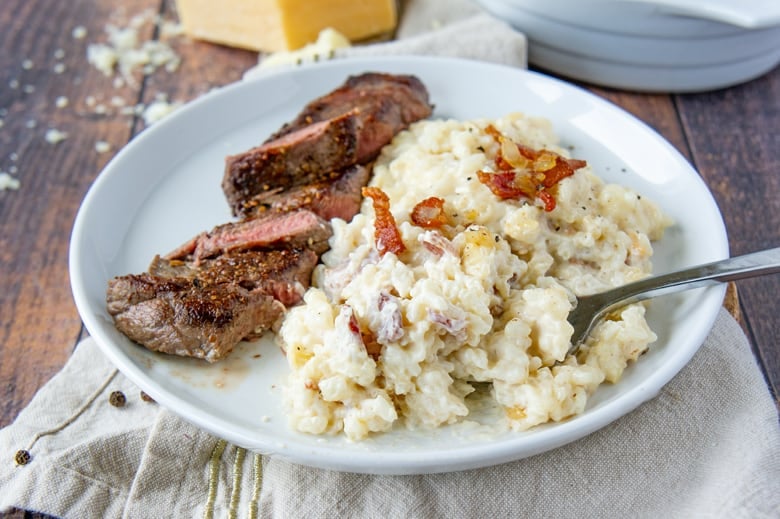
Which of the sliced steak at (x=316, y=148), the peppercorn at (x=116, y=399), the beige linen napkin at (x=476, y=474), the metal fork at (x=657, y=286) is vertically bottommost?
the peppercorn at (x=116, y=399)

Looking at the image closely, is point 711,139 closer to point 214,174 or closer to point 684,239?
point 684,239

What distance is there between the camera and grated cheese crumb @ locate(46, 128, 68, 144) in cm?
488

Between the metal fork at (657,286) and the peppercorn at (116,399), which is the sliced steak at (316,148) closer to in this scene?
the peppercorn at (116,399)

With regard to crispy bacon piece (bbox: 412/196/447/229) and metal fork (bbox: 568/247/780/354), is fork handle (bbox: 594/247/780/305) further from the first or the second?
crispy bacon piece (bbox: 412/196/447/229)

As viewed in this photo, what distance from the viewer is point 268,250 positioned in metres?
3.38

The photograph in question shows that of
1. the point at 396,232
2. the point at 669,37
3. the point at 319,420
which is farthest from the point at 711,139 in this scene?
the point at 319,420

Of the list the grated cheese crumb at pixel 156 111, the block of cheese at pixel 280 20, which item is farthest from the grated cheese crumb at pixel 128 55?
the grated cheese crumb at pixel 156 111

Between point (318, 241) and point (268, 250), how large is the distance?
0.21 m

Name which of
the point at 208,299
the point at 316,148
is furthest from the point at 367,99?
the point at 208,299

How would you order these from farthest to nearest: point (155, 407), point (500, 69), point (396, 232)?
1. point (500, 69)
2. point (155, 407)
3. point (396, 232)

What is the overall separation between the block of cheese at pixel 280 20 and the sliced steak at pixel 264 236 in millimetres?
2085

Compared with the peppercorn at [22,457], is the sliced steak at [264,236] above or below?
above

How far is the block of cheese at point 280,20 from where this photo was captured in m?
5.13

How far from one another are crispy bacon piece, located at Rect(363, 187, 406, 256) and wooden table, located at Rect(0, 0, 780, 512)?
1611 millimetres
